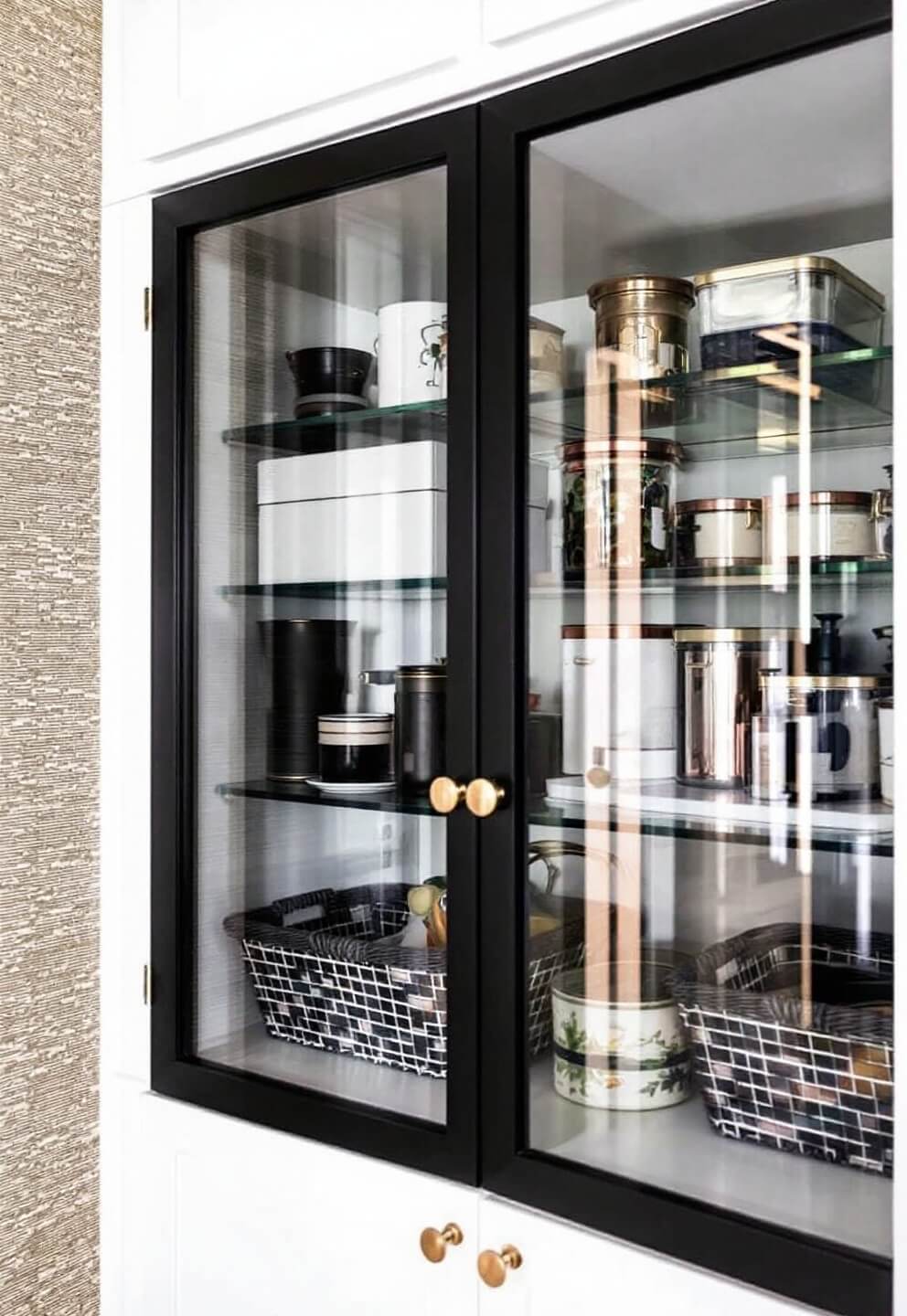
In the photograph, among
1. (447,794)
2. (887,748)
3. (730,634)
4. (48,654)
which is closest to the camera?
(887,748)

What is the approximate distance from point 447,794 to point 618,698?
0.19 metres

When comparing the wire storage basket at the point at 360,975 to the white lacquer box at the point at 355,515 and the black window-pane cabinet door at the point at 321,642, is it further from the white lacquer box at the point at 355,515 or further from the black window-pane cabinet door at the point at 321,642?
the white lacquer box at the point at 355,515

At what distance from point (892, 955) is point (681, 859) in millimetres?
204

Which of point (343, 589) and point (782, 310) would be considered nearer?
point (782, 310)

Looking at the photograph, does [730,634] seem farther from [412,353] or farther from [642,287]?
→ [412,353]

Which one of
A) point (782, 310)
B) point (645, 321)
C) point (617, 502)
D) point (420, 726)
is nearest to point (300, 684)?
point (420, 726)

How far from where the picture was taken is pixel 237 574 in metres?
1.48

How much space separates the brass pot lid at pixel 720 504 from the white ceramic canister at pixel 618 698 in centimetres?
11

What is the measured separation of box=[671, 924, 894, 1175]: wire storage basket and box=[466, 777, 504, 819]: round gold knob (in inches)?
9.0

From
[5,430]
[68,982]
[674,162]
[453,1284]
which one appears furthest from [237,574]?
[453,1284]

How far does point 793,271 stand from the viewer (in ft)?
3.55

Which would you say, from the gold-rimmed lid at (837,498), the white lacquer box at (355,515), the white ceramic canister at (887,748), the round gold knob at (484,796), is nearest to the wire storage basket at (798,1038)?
Answer: the white ceramic canister at (887,748)
